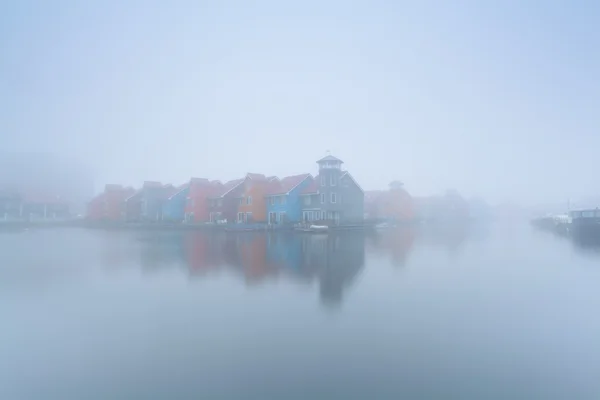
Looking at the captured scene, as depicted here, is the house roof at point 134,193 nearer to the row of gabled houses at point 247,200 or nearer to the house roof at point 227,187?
the row of gabled houses at point 247,200

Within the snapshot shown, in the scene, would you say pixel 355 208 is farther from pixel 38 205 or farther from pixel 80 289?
pixel 38 205

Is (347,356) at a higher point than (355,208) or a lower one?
lower

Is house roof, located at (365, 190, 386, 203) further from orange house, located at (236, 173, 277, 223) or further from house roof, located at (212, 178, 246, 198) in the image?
house roof, located at (212, 178, 246, 198)

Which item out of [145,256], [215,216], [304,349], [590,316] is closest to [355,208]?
[215,216]

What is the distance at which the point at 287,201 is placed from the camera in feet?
107

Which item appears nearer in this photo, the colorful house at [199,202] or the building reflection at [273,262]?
the building reflection at [273,262]

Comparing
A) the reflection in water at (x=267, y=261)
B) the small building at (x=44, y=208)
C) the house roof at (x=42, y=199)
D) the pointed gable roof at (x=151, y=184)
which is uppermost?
the pointed gable roof at (x=151, y=184)

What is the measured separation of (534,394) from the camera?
429 cm

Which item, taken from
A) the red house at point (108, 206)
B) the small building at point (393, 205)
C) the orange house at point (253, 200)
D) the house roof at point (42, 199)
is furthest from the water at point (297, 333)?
the small building at point (393, 205)

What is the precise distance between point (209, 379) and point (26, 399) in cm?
205

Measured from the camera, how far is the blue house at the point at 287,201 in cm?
3269

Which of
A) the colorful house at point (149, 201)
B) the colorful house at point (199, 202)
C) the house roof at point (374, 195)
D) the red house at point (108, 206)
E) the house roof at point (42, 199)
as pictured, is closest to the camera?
the house roof at point (42, 199)

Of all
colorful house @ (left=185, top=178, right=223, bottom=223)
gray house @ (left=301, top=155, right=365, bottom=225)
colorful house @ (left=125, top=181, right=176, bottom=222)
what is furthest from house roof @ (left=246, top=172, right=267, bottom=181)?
colorful house @ (left=125, top=181, right=176, bottom=222)

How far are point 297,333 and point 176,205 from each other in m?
34.5
